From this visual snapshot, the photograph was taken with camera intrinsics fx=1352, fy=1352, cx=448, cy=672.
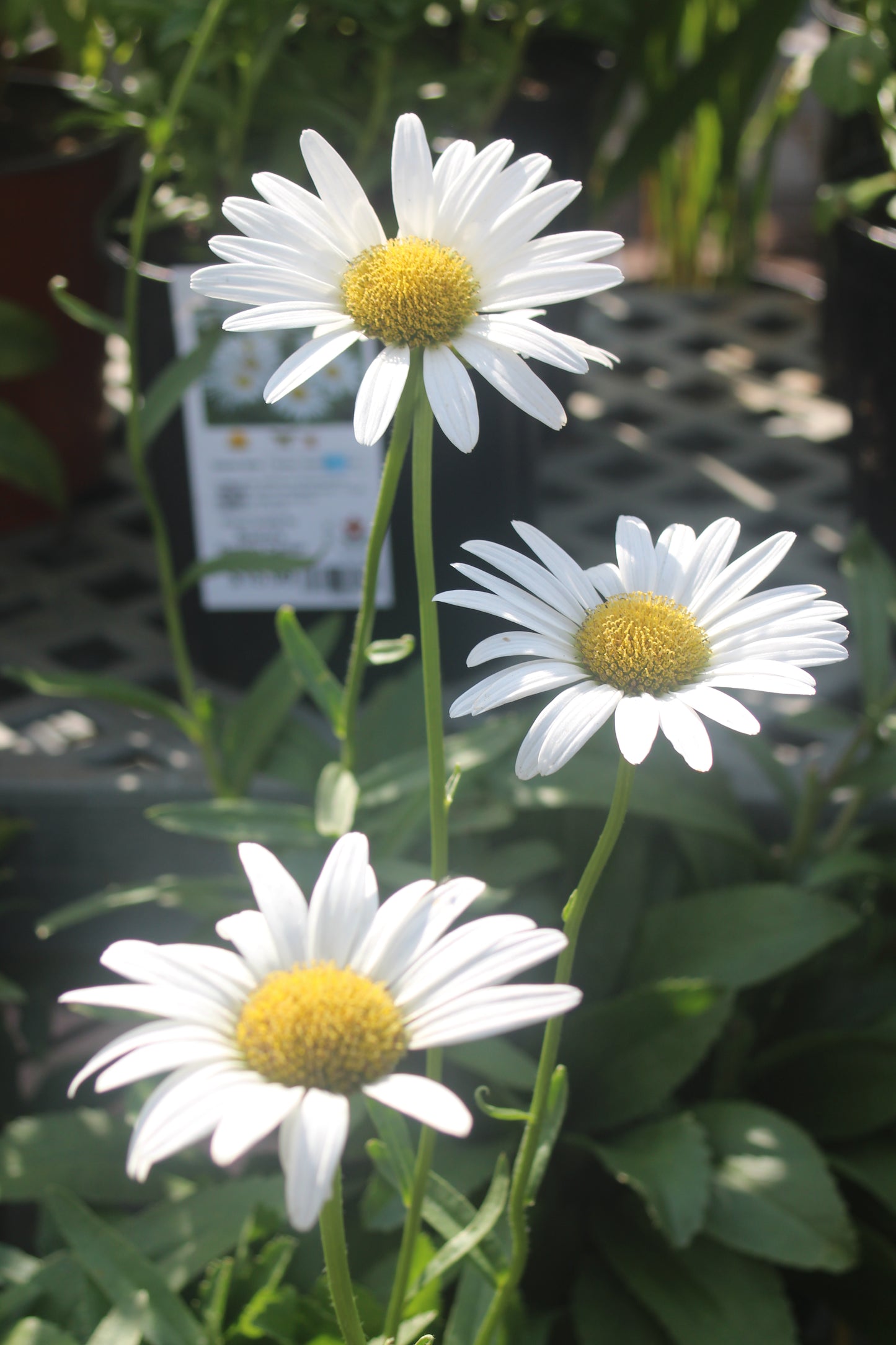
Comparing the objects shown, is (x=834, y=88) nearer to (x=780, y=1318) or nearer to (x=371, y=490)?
(x=371, y=490)

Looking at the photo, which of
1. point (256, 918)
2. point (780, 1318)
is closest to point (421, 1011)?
point (256, 918)

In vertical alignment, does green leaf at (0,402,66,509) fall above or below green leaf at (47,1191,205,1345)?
above

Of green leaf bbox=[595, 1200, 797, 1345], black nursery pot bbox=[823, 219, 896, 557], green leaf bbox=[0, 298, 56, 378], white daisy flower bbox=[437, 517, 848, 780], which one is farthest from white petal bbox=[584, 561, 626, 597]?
green leaf bbox=[0, 298, 56, 378]

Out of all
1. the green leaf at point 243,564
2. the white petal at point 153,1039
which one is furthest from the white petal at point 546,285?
the green leaf at point 243,564

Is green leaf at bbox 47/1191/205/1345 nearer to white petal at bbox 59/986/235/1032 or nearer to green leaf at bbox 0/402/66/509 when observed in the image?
Answer: white petal at bbox 59/986/235/1032

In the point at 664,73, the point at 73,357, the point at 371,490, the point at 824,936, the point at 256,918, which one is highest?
the point at 664,73

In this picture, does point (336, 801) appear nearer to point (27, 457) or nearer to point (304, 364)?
point (304, 364)
